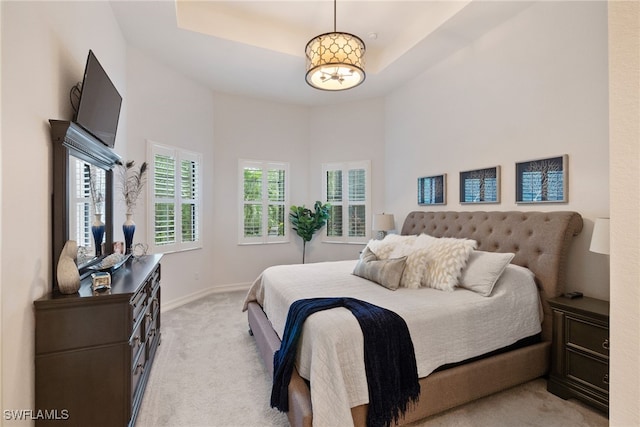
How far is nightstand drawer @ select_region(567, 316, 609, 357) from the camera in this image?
2.07 m

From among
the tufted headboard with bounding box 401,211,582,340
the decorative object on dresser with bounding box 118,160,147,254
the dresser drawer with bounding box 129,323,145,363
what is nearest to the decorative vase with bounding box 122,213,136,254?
the decorative object on dresser with bounding box 118,160,147,254

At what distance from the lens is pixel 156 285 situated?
294 cm

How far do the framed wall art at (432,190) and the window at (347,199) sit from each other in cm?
116

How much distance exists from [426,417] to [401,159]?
142 inches

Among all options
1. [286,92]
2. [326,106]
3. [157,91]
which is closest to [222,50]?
[157,91]

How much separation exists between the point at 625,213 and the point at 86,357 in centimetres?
239

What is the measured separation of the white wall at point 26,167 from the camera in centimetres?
146

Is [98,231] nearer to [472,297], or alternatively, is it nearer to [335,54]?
[335,54]

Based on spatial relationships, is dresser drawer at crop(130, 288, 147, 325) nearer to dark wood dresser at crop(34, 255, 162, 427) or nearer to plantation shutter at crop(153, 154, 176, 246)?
dark wood dresser at crop(34, 255, 162, 427)

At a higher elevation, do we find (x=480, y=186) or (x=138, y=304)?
(x=480, y=186)

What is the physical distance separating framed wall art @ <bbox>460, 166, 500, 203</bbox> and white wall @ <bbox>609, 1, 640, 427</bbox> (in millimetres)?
2863

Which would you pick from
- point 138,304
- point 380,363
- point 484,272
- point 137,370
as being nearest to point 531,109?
point 484,272

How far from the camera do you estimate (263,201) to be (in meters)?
5.52

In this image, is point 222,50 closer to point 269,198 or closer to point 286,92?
point 286,92
